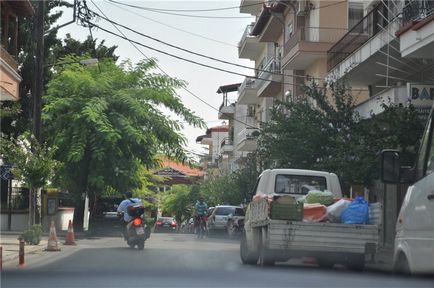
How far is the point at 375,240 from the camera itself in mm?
12648

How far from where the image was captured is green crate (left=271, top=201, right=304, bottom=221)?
12.6 metres

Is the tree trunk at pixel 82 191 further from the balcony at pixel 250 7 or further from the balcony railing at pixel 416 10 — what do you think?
the balcony at pixel 250 7

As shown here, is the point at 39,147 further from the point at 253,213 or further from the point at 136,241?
the point at 253,213

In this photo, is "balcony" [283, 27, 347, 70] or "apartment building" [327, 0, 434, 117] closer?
"apartment building" [327, 0, 434, 117]

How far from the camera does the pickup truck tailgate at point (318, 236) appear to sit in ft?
41.1

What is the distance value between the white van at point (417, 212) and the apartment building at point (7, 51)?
15374mm

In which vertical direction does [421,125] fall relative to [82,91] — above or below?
below

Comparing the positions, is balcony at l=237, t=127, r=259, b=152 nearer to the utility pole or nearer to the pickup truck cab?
the utility pole

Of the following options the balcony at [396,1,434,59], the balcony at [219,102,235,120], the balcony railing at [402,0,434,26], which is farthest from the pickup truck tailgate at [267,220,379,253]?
the balcony at [219,102,235,120]

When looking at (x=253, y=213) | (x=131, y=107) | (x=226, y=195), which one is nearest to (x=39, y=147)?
(x=131, y=107)

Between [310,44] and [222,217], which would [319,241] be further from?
[222,217]

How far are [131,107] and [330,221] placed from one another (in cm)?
1759

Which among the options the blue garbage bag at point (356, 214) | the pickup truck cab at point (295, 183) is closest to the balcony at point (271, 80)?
the pickup truck cab at point (295, 183)

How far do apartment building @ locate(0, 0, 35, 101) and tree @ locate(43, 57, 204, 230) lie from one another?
4.31 m
